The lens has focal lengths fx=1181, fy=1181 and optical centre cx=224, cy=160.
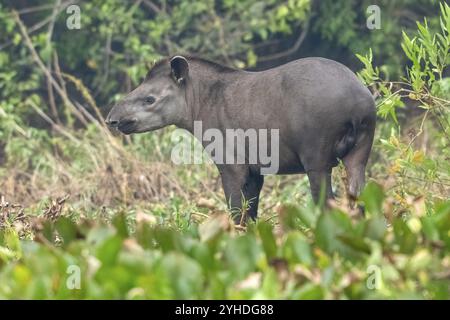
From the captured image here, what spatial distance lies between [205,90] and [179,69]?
0.89ft

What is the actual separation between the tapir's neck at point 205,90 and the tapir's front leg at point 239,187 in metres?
0.45

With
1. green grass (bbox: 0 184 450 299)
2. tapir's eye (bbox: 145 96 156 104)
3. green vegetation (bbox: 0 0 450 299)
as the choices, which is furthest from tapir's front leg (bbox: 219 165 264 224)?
green grass (bbox: 0 184 450 299)

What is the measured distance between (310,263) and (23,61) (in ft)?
36.0

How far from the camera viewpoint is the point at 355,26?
15969mm

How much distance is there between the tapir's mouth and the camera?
939cm

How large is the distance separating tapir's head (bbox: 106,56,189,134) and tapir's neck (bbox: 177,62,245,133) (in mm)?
51

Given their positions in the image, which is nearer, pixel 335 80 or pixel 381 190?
pixel 381 190

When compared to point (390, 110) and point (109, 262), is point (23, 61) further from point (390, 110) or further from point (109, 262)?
point (109, 262)

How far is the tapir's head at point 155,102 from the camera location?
939 cm

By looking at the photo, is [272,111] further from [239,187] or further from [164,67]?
[164,67]

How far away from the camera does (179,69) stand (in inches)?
371

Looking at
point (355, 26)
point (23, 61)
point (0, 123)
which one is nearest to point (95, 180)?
point (0, 123)

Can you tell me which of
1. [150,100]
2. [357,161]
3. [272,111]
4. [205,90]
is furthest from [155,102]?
[357,161]

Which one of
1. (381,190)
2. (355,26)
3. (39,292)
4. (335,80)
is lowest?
(39,292)
